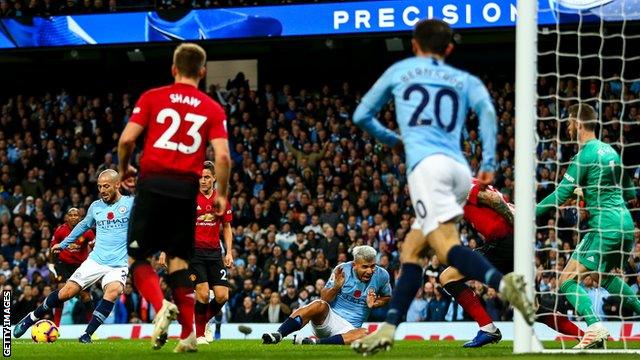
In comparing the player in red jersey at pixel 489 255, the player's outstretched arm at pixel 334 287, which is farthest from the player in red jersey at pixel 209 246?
the player in red jersey at pixel 489 255

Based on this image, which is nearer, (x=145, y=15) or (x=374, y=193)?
(x=374, y=193)

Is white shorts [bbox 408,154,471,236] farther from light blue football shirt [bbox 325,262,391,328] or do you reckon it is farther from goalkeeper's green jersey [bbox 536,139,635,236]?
light blue football shirt [bbox 325,262,391,328]

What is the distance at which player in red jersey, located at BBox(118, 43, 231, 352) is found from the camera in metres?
8.07

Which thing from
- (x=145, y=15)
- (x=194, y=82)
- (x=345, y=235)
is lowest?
(x=345, y=235)

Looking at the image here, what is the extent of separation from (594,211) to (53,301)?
654 centimetres

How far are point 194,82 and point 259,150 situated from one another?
1588 centimetres

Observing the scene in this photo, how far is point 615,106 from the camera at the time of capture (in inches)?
851

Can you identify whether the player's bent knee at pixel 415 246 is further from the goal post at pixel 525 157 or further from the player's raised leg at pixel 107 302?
the player's raised leg at pixel 107 302

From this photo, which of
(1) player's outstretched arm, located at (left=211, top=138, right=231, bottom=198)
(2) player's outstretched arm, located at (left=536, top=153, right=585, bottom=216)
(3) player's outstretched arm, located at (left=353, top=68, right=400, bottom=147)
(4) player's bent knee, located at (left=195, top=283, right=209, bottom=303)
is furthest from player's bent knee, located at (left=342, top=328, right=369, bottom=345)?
(3) player's outstretched arm, located at (left=353, top=68, right=400, bottom=147)

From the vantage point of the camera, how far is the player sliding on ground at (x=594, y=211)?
9.49m

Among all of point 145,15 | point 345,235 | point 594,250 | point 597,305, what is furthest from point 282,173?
point 594,250

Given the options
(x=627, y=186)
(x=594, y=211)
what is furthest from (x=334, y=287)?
(x=627, y=186)

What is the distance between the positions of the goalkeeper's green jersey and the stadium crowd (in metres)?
5.81

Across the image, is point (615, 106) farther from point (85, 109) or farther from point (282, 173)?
point (85, 109)
